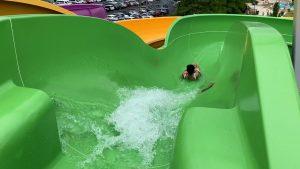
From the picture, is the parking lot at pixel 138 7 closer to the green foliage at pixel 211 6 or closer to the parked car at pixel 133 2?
the parked car at pixel 133 2

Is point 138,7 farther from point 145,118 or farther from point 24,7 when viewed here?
point 145,118

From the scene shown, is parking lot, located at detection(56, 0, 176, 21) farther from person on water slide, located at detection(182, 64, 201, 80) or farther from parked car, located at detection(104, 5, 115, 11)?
person on water slide, located at detection(182, 64, 201, 80)

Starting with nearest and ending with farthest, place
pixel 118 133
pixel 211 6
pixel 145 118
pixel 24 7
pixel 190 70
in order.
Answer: pixel 118 133
pixel 145 118
pixel 190 70
pixel 24 7
pixel 211 6

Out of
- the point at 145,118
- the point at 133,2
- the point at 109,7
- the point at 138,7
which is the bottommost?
the point at 138,7

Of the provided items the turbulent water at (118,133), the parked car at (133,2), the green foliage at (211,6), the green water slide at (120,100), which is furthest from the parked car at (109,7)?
the turbulent water at (118,133)

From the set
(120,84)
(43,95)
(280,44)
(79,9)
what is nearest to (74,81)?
(120,84)

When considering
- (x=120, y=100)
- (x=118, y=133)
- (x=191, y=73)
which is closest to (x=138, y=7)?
(x=191, y=73)
